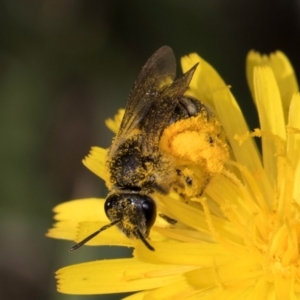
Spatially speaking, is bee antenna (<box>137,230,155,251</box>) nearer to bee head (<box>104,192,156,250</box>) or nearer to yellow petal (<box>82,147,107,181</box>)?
bee head (<box>104,192,156,250</box>)

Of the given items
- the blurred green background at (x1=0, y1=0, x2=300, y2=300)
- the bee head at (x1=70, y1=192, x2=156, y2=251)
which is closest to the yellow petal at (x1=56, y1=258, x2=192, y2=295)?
the bee head at (x1=70, y1=192, x2=156, y2=251)

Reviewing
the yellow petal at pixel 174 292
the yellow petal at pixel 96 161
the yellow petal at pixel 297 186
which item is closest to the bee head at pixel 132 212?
the yellow petal at pixel 174 292

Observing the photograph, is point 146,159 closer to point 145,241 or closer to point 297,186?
point 145,241

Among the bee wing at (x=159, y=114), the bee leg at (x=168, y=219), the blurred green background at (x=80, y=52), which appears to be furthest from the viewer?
the blurred green background at (x=80, y=52)

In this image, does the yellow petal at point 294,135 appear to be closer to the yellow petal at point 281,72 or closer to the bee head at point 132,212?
the yellow petal at point 281,72

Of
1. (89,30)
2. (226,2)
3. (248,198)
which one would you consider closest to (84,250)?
(248,198)

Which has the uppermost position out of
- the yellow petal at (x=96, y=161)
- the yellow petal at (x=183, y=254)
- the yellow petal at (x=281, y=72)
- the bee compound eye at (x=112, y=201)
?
the yellow petal at (x=281, y=72)
